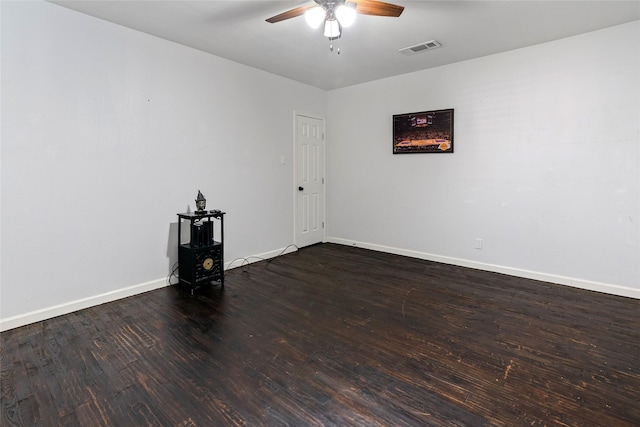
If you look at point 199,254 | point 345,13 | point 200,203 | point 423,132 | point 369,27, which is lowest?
point 199,254

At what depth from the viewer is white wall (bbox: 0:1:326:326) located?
2611 millimetres

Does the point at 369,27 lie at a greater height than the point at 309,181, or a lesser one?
greater

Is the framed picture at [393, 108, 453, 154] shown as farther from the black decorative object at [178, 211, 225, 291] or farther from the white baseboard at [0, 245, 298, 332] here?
the white baseboard at [0, 245, 298, 332]

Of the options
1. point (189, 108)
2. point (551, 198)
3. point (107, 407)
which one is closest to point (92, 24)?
point (189, 108)

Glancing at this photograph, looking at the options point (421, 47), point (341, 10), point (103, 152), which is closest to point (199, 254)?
point (103, 152)

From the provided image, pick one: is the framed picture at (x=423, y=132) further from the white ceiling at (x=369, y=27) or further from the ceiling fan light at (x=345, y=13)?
the ceiling fan light at (x=345, y=13)

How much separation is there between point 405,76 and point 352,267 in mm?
2743

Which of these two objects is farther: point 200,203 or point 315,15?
point 200,203

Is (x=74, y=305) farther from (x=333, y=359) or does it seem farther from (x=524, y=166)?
(x=524, y=166)

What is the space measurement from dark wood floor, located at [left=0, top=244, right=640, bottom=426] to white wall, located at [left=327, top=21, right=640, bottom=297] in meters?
0.56

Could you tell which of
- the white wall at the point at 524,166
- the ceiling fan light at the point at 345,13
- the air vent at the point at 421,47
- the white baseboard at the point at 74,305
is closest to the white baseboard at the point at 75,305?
the white baseboard at the point at 74,305

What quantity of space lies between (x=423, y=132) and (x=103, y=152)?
12.3 ft

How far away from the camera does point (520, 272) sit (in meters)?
3.88

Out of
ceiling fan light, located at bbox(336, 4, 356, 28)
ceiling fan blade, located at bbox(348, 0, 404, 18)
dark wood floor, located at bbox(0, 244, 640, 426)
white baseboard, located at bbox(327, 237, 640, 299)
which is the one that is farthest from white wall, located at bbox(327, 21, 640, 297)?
ceiling fan light, located at bbox(336, 4, 356, 28)
